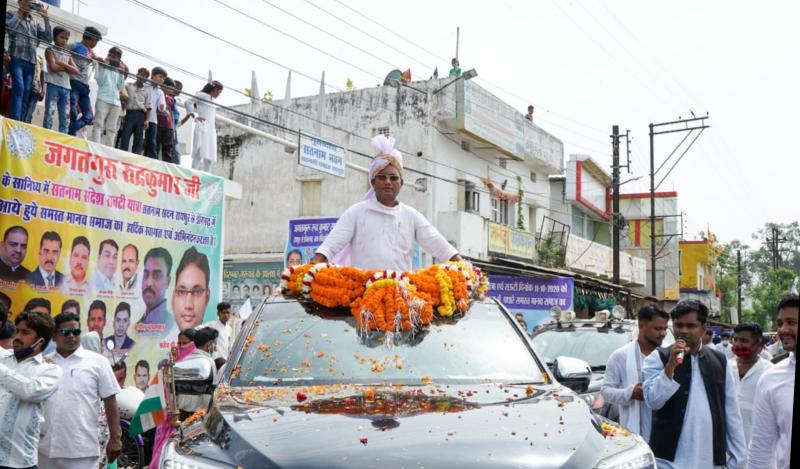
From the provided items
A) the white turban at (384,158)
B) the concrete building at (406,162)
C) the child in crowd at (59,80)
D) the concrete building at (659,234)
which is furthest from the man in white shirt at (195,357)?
the concrete building at (659,234)

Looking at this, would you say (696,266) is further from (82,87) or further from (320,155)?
(82,87)

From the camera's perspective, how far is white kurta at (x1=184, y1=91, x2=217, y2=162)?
1525 centimetres

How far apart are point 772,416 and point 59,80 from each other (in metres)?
10.4

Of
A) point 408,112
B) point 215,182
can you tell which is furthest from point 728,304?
point 215,182

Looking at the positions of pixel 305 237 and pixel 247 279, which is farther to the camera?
pixel 247 279

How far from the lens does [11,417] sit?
18.9 feet

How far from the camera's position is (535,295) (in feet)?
81.5

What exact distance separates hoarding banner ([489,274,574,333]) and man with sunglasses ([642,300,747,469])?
1858 cm

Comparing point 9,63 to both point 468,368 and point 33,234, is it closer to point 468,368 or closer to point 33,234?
point 33,234

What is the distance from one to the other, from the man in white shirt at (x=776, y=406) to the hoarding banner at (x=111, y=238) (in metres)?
8.58

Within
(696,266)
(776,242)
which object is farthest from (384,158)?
(696,266)

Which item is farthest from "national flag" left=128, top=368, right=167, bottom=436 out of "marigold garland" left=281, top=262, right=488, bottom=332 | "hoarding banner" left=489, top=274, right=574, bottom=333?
"hoarding banner" left=489, top=274, right=574, bottom=333

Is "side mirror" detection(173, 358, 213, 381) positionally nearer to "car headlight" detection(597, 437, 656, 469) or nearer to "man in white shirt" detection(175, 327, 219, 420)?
"man in white shirt" detection(175, 327, 219, 420)

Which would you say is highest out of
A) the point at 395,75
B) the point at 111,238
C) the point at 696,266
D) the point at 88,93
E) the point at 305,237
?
the point at 395,75
